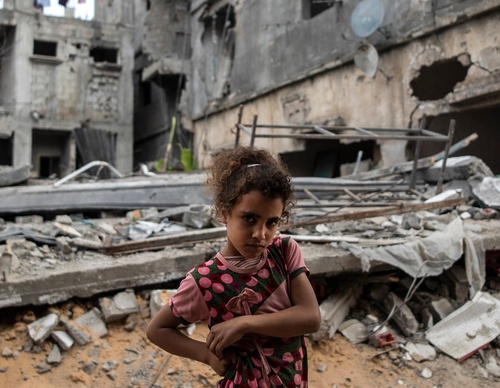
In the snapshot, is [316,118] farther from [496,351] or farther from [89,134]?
[89,134]

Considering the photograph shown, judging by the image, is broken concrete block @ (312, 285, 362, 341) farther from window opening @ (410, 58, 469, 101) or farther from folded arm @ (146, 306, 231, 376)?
window opening @ (410, 58, 469, 101)

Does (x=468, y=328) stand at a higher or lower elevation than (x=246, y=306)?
lower

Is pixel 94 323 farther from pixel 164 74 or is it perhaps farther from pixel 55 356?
pixel 164 74

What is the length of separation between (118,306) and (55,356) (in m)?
0.50

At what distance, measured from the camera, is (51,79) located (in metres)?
17.2

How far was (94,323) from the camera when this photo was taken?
10.3ft

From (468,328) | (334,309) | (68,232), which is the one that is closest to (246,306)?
(334,309)

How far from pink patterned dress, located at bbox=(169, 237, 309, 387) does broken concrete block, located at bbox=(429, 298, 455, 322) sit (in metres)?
2.68

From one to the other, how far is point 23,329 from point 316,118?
912 cm

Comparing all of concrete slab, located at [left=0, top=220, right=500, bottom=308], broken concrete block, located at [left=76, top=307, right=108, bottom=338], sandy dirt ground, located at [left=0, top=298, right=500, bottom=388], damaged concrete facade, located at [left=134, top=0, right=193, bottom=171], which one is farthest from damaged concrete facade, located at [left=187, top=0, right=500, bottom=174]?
broken concrete block, located at [left=76, top=307, right=108, bottom=338]

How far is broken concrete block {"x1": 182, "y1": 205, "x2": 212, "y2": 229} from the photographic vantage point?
4574mm

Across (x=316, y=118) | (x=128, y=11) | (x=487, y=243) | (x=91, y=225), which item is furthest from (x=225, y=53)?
(x=487, y=243)

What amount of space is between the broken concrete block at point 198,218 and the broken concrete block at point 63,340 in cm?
181

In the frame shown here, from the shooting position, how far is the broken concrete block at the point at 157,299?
3183 mm
